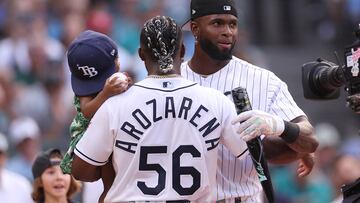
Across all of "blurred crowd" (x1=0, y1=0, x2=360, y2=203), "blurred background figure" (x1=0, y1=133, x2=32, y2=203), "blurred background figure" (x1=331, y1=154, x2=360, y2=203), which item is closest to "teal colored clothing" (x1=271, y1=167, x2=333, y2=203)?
"blurred crowd" (x1=0, y1=0, x2=360, y2=203)

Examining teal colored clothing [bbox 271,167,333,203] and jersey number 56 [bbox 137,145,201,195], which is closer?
jersey number 56 [bbox 137,145,201,195]

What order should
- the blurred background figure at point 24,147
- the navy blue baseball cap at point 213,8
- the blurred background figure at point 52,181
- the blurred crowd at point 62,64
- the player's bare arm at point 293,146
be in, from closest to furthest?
the player's bare arm at point 293,146, the navy blue baseball cap at point 213,8, the blurred background figure at point 52,181, the blurred background figure at point 24,147, the blurred crowd at point 62,64

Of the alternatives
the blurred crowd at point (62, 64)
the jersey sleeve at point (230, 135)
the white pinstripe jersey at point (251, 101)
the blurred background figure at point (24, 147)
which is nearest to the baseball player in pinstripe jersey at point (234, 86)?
the white pinstripe jersey at point (251, 101)

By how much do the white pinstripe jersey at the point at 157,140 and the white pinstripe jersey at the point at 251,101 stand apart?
0.62 metres

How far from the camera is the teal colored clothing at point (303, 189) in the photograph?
37.2ft

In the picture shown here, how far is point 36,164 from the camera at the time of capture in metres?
7.13

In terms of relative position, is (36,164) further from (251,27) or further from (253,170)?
(251,27)

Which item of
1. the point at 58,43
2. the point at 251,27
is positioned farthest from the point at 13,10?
the point at 251,27

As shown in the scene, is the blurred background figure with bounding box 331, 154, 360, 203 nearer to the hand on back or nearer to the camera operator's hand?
the camera operator's hand

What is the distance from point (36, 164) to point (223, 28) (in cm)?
178

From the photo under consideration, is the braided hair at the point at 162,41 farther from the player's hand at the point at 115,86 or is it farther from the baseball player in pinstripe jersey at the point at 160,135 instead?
the player's hand at the point at 115,86

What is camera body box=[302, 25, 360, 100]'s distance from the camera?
5.36 meters

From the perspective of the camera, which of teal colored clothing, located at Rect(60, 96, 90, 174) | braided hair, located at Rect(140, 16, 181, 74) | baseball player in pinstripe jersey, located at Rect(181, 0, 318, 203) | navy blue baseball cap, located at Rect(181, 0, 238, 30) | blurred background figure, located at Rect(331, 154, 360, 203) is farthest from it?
blurred background figure, located at Rect(331, 154, 360, 203)

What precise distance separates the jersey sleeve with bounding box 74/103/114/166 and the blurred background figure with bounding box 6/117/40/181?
5504 millimetres
